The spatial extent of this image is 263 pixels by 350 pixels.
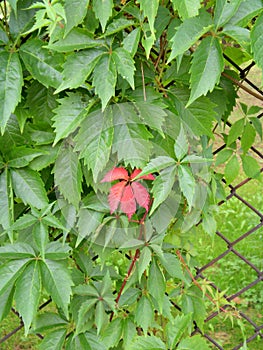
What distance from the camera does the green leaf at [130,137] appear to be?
1199 mm

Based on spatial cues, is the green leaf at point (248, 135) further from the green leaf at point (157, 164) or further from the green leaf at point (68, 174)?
the green leaf at point (68, 174)

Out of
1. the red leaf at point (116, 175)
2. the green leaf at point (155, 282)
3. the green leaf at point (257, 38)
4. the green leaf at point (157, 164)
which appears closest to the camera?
the green leaf at point (257, 38)

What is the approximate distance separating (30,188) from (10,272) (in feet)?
0.70

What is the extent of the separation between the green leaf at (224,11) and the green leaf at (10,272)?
731 mm

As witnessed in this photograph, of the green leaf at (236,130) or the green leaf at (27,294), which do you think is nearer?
the green leaf at (27,294)

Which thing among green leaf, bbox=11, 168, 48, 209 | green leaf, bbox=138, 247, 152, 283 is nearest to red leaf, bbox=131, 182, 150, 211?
green leaf, bbox=138, 247, 152, 283

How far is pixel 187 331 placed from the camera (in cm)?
171

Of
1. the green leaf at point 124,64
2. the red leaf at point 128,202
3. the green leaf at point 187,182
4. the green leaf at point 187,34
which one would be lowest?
the red leaf at point 128,202

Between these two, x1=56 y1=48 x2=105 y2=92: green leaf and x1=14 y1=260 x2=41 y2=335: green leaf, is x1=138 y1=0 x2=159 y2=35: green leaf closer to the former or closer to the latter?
x1=56 y1=48 x2=105 y2=92: green leaf

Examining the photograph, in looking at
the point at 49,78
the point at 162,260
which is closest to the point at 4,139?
the point at 49,78

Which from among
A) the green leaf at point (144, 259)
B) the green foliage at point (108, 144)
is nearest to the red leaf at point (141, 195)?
the green foliage at point (108, 144)

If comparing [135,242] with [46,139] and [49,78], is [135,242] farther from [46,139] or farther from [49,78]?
[49,78]

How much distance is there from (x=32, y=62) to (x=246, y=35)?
1.56ft

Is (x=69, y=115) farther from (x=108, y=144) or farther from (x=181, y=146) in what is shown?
(x=181, y=146)
